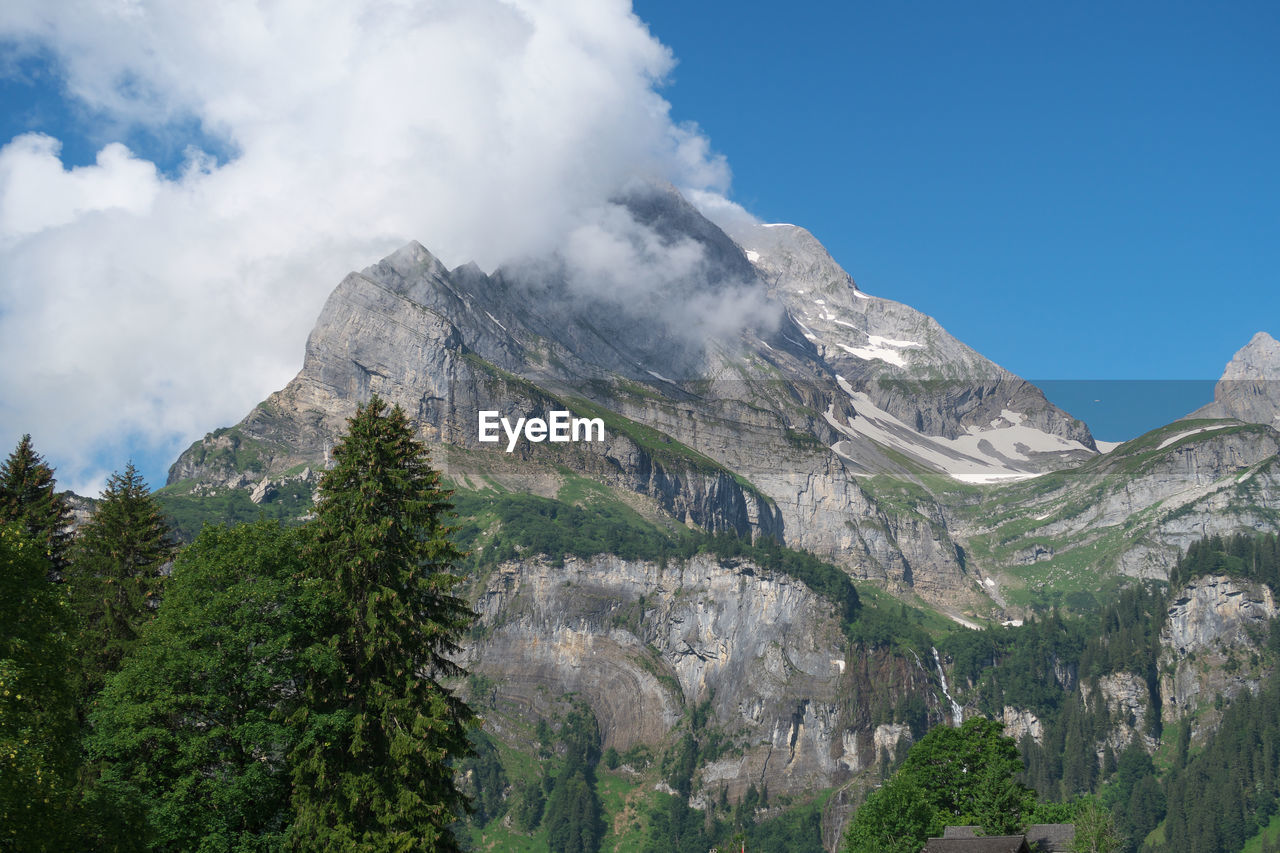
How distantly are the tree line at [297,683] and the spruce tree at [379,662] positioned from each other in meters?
0.07

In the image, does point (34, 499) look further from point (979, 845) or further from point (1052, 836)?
point (1052, 836)

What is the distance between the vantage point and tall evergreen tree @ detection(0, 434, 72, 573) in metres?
66.8

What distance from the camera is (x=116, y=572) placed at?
6106cm

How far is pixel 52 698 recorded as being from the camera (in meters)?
40.1

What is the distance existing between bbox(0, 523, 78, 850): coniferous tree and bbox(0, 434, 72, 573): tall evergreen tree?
2442 centimetres

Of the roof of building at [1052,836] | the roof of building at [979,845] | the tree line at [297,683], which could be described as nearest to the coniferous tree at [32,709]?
the tree line at [297,683]

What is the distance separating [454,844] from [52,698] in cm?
1593

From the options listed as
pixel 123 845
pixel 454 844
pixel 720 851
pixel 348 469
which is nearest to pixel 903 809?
pixel 720 851

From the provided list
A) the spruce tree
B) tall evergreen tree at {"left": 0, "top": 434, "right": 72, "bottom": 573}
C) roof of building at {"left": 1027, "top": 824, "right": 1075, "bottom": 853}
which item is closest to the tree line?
the spruce tree

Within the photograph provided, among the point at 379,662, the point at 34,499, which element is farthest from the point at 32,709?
the point at 34,499

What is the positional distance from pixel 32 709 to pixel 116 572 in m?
22.3

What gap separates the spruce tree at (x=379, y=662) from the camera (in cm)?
4625

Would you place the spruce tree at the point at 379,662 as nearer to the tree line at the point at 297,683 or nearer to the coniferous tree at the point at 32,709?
the tree line at the point at 297,683

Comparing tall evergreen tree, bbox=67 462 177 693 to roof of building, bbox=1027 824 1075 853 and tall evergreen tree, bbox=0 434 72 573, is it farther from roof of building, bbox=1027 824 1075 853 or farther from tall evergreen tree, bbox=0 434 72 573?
roof of building, bbox=1027 824 1075 853
